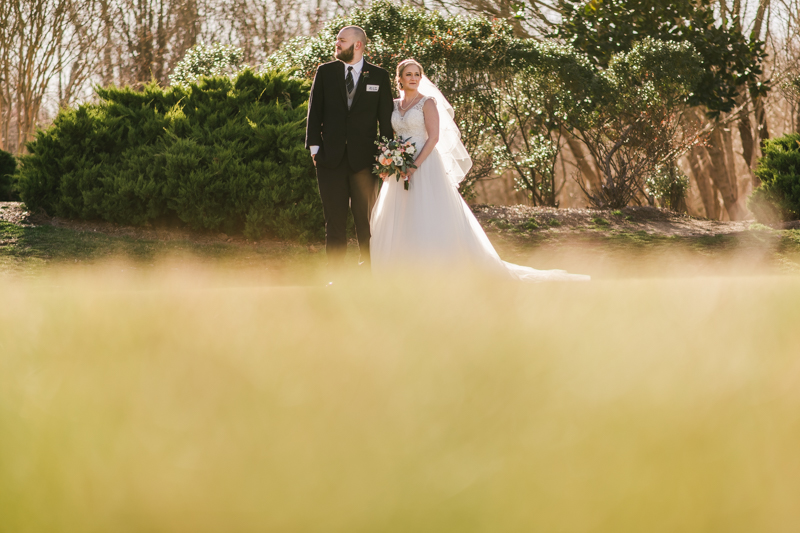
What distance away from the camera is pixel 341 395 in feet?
1.72

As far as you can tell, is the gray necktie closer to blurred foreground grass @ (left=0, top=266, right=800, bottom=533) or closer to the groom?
the groom

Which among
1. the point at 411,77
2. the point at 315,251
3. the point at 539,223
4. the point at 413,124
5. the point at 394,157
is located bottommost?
the point at 315,251

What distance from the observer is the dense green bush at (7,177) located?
12586 millimetres

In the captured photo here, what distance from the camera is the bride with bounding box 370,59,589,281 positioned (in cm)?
533

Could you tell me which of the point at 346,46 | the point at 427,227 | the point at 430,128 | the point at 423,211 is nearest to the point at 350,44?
the point at 346,46

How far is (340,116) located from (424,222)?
1.14 meters

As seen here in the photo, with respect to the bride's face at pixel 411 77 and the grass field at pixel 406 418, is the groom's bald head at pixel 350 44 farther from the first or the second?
the grass field at pixel 406 418

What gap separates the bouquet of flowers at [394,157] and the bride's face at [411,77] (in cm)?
58

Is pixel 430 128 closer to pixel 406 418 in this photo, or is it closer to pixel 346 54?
pixel 346 54

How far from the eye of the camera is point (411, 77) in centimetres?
567

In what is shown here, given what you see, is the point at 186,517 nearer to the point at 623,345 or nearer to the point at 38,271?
the point at 623,345

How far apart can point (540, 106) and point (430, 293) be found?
1266cm

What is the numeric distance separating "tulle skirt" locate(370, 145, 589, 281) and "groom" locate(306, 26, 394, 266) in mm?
259

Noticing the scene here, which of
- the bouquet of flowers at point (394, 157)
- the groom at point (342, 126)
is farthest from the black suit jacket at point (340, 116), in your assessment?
the bouquet of flowers at point (394, 157)
